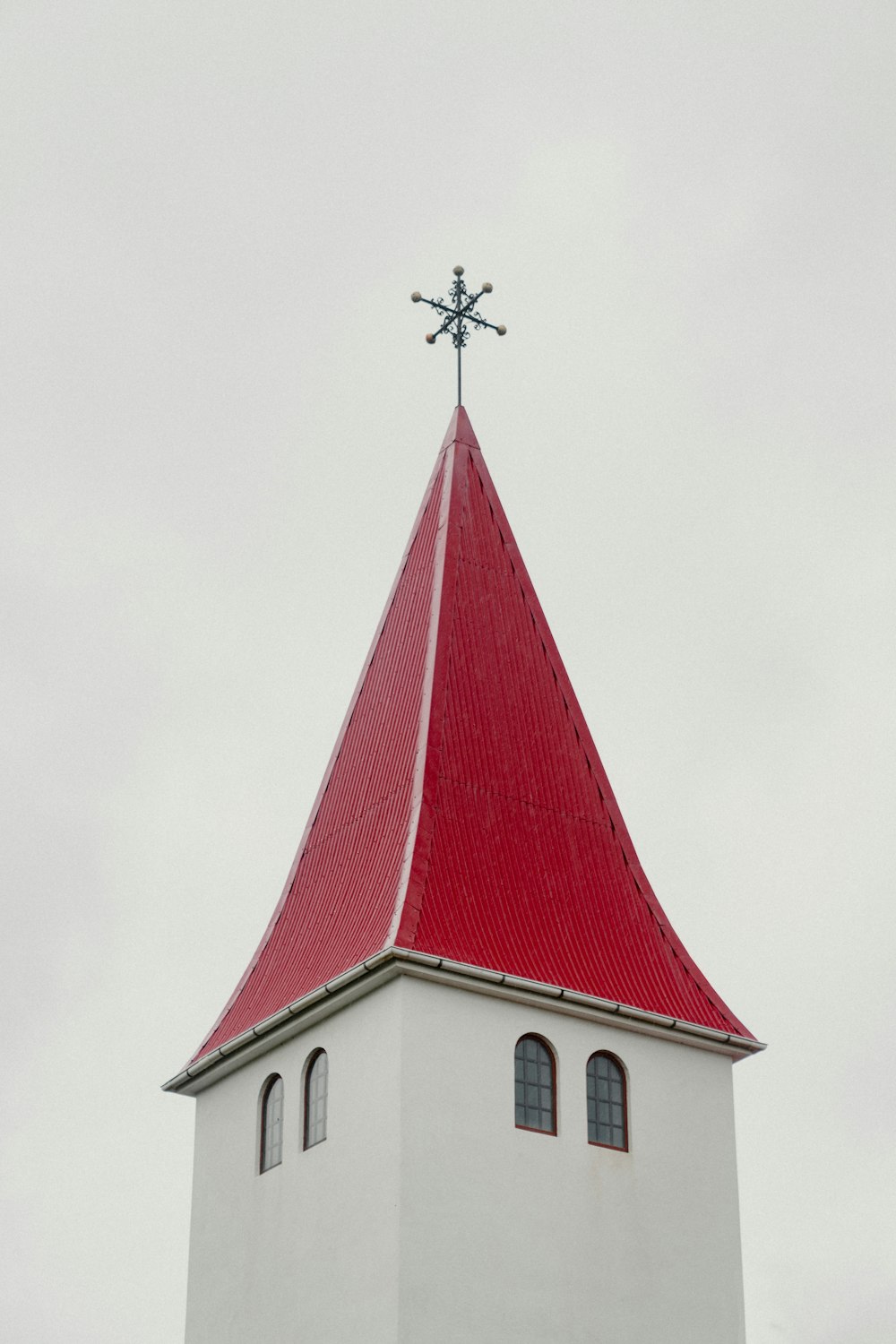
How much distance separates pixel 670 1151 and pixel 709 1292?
1721 mm

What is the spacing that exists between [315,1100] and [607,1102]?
11.6 feet

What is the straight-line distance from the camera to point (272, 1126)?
28.3 m

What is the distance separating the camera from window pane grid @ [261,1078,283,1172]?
2805 cm

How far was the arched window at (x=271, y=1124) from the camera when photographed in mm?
28062

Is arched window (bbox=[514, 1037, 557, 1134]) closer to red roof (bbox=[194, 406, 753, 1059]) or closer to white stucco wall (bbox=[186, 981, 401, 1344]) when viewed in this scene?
red roof (bbox=[194, 406, 753, 1059])

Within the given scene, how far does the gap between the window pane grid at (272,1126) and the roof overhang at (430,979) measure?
552 millimetres

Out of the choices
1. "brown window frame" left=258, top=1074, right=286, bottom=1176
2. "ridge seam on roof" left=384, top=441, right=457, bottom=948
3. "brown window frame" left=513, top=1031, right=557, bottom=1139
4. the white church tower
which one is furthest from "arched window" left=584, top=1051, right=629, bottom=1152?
"brown window frame" left=258, top=1074, right=286, bottom=1176

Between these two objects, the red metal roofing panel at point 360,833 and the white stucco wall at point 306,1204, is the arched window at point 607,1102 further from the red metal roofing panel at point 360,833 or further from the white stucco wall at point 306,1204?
the red metal roofing panel at point 360,833

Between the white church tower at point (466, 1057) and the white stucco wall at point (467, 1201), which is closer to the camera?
the white stucco wall at point (467, 1201)

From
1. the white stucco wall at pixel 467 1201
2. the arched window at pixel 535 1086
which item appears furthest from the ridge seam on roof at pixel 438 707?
the arched window at pixel 535 1086

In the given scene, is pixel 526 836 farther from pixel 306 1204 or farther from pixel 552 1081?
pixel 306 1204

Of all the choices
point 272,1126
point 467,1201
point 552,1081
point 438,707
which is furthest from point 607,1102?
point 438,707

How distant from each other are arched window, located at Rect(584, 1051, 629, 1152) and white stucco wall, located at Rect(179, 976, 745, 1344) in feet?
0.45

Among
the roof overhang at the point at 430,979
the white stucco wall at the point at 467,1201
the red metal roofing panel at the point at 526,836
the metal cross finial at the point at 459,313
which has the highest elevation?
the metal cross finial at the point at 459,313
